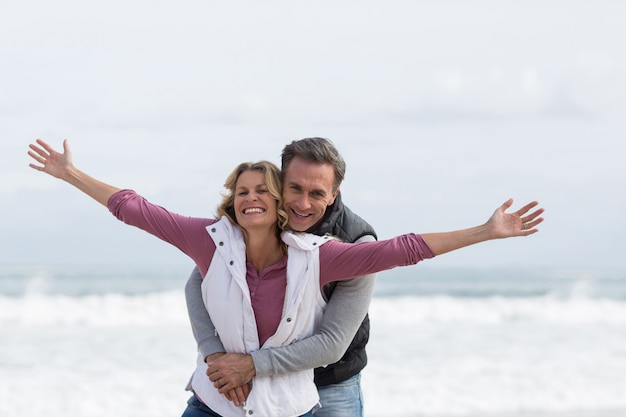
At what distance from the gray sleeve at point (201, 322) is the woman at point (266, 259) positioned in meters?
0.05

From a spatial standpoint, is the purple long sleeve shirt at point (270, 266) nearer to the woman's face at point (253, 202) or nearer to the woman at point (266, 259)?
the woman at point (266, 259)

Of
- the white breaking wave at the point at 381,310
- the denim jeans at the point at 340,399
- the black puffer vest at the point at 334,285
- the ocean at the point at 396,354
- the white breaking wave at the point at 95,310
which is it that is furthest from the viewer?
the white breaking wave at the point at 381,310

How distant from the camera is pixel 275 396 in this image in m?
3.10

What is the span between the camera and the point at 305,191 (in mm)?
3180

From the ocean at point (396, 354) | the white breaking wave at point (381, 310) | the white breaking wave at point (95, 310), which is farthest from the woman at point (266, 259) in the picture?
the white breaking wave at point (381, 310)

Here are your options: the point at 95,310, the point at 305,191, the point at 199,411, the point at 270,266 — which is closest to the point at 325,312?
the point at 270,266

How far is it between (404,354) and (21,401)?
14.0ft

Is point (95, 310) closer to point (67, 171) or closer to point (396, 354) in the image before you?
point (396, 354)

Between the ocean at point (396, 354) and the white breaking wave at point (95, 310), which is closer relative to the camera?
the ocean at point (396, 354)

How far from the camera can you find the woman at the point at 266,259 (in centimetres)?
302

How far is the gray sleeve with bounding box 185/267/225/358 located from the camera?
312 centimetres

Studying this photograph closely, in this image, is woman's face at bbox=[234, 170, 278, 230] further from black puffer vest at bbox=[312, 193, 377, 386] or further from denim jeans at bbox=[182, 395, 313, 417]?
denim jeans at bbox=[182, 395, 313, 417]

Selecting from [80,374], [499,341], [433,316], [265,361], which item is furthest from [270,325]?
[433,316]

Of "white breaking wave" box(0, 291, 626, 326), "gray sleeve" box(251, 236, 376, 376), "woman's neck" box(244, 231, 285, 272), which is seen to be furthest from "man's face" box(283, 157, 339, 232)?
"white breaking wave" box(0, 291, 626, 326)
